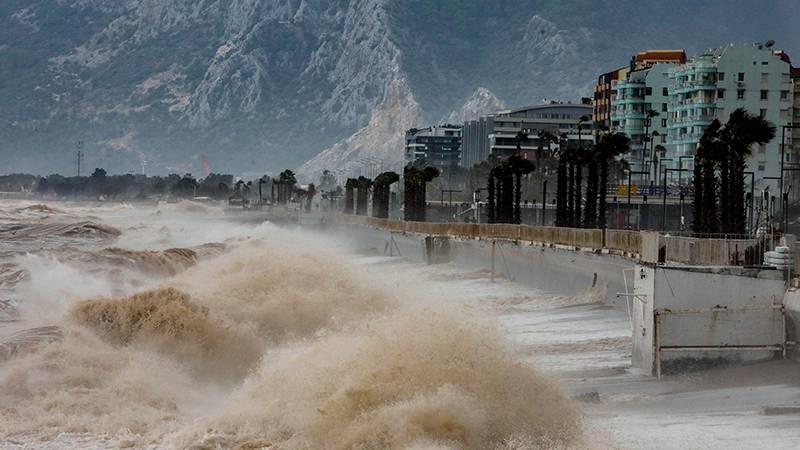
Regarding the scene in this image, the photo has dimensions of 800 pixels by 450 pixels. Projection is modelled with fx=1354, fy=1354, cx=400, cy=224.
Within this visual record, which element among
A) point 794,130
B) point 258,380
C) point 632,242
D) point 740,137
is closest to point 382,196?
point 794,130

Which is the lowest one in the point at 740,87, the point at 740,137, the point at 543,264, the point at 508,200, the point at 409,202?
the point at 543,264

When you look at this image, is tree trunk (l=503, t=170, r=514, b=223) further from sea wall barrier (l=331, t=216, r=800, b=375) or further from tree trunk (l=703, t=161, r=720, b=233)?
sea wall barrier (l=331, t=216, r=800, b=375)

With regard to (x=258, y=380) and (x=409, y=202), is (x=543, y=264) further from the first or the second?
(x=409, y=202)

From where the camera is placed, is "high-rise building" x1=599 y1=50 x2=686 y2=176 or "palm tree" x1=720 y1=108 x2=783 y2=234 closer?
"palm tree" x1=720 y1=108 x2=783 y2=234

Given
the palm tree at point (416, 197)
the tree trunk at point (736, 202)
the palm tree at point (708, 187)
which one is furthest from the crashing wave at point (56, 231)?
the tree trunk at point (736, 202)

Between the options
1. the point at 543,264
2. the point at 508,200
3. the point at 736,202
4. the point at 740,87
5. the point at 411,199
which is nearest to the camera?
the point at 543,264

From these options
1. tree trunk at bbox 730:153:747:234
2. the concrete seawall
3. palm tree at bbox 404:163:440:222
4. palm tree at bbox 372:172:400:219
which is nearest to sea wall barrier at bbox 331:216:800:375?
the concrete seawall

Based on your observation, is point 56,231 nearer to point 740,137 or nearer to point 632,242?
point 740,137

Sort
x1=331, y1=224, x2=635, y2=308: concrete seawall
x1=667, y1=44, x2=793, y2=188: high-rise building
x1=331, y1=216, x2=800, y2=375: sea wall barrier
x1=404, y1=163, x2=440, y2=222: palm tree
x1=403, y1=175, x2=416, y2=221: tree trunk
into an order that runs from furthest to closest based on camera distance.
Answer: x1=667, y1=44, x2=793, y2=188: high-rise building < x1=403, y1=175, x2=416, y2=221: tree trunk < x1=404, y1=163, x2=440, y2=222: palm tree < x1=331, y1=224, x2=635, y2=308: concrete seawall < x1=331, y1=216, x2=800, y2=375: sea wall barrier

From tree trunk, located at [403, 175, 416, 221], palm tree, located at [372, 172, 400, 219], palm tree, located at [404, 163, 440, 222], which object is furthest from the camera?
palm tree, located at [372, 172, 400, 219]

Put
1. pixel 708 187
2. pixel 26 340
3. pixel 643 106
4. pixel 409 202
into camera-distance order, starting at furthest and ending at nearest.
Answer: pixel 643 106 < pixel 409 202 < pixel 708 187 < pixel 26 340

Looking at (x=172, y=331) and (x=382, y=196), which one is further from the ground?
(x=382, y=196)

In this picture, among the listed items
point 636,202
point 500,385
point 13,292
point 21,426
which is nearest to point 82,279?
point 13,292

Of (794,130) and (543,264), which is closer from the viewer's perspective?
(543,264)
